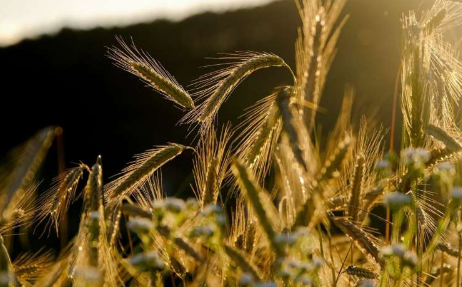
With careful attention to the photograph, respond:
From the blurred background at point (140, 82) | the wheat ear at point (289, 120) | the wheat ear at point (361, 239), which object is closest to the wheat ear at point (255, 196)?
the wheat ear at point (289, 120)

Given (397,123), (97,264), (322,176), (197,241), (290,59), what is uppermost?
(322,176)

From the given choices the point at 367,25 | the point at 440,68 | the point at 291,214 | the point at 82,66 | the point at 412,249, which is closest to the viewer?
the point at 291,214

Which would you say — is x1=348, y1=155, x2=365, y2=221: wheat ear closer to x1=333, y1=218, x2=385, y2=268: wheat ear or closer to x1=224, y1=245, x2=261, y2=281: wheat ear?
x1=333, y1=218, x2=385, y2=268: wheat ear

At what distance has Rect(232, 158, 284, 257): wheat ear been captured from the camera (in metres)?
1.61

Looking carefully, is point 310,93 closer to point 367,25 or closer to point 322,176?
point 322,176

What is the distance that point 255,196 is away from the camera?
5.31 feet

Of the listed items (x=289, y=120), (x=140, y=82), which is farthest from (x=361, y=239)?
(x=140, y=82)

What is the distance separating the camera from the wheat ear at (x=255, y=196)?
5.27 ft

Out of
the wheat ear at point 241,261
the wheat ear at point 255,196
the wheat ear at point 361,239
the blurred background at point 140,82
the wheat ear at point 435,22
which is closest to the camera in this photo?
the wheat ear at point 255,196

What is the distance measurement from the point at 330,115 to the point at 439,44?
7107 mm

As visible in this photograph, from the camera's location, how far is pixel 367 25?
1072 cm

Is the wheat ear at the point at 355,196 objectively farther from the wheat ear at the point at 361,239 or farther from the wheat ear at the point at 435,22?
the wheat ear at the point at 435,22

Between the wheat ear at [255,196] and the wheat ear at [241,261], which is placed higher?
the wheat ear at [255,196]

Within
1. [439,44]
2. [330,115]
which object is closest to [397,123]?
[330,115]
